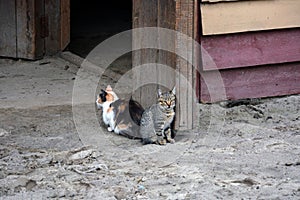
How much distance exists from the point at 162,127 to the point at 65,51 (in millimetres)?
2728

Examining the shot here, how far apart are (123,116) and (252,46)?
1.28 m

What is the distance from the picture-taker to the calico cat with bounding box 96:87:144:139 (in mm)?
5453

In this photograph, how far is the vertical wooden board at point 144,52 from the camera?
18.1ft

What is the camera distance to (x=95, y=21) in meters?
9.75

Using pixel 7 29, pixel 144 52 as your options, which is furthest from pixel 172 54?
pixel 7 29

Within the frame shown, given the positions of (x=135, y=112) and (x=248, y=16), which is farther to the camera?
(x=248, y=16)

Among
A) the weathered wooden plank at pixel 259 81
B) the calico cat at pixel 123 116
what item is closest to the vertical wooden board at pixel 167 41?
the calico cat at pixel 123 116

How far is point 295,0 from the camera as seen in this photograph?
611 centimetres

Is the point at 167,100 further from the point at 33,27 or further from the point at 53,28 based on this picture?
the point at 53,28

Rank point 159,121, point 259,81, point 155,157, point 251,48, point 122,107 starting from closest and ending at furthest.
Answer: point 155,157 → point 159,121 → point 122,107 → point 251,48 → point 259,81

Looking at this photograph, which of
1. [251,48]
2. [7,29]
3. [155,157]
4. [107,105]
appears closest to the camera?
[155,157]

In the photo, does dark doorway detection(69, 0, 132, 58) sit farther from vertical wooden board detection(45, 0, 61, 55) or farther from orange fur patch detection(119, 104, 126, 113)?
orange fur patch detection(119, 104, 126, 113)

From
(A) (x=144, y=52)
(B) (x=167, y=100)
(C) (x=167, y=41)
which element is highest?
(C) (x=167, y=41)

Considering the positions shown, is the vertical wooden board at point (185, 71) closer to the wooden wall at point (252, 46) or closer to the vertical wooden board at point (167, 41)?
the vertical wooden board at point (167, 41)
